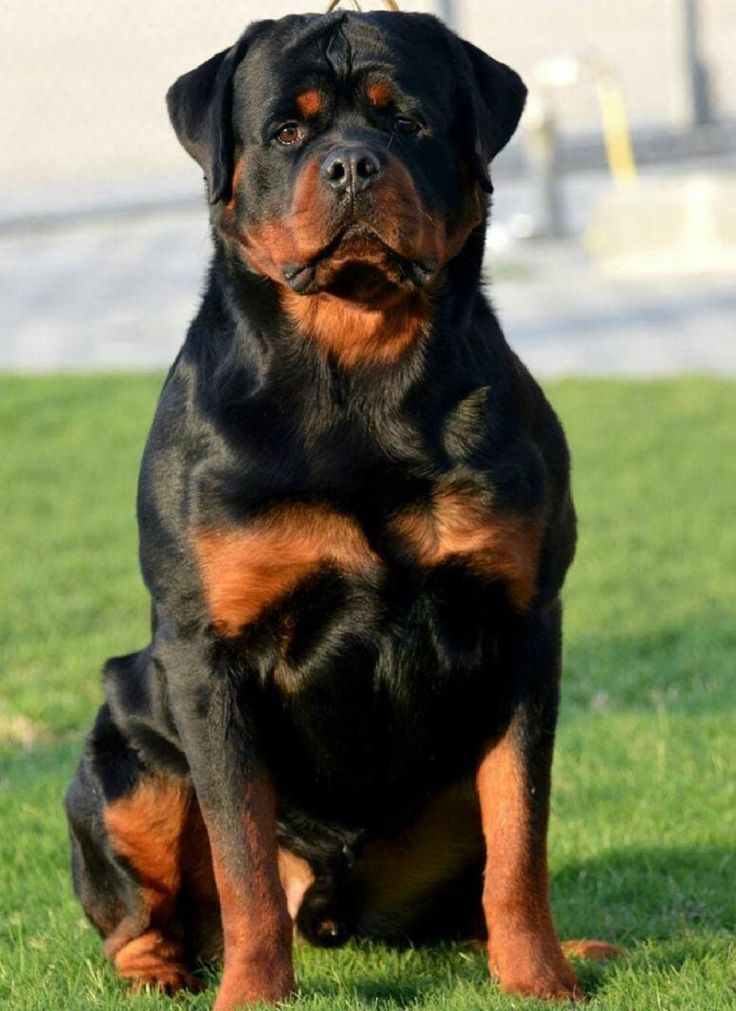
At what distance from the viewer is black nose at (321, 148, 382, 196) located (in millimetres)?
3486

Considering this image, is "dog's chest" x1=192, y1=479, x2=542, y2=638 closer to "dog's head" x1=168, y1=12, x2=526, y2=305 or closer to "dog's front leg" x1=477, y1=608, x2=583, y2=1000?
"dog's front leg" x1=477, y1=608, x2=583, y2=1000

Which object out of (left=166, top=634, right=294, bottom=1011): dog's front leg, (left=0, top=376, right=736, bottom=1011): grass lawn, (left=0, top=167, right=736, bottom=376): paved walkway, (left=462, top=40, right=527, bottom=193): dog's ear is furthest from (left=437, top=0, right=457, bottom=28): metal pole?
(left=166, top=634, right=294, bottom=1011): dog's front leg

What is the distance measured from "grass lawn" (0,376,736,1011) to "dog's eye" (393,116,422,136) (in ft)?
5.64

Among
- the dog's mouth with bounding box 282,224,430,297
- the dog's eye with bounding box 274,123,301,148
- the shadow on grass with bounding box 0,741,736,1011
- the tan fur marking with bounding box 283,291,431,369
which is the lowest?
the shadow on grass with bounding box 0,741,736,1011

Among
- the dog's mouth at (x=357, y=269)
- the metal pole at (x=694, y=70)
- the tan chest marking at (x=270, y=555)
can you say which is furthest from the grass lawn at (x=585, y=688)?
the metal pole at (x=694, y=70)

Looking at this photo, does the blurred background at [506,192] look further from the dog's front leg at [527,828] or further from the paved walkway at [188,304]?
the dog's front leg at [527,828]

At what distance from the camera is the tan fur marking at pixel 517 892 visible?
370 centimetres

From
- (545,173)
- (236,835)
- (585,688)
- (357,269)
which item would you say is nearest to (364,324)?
(357,269)

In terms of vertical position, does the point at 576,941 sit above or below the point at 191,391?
below

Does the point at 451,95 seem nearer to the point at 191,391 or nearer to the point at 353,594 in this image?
the point at 191,391

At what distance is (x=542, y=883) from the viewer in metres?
3.74

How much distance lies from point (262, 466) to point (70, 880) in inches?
62.9

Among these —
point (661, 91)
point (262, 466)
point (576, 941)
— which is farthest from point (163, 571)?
point (661, 91)

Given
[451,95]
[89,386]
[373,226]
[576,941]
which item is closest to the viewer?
[373,226]
